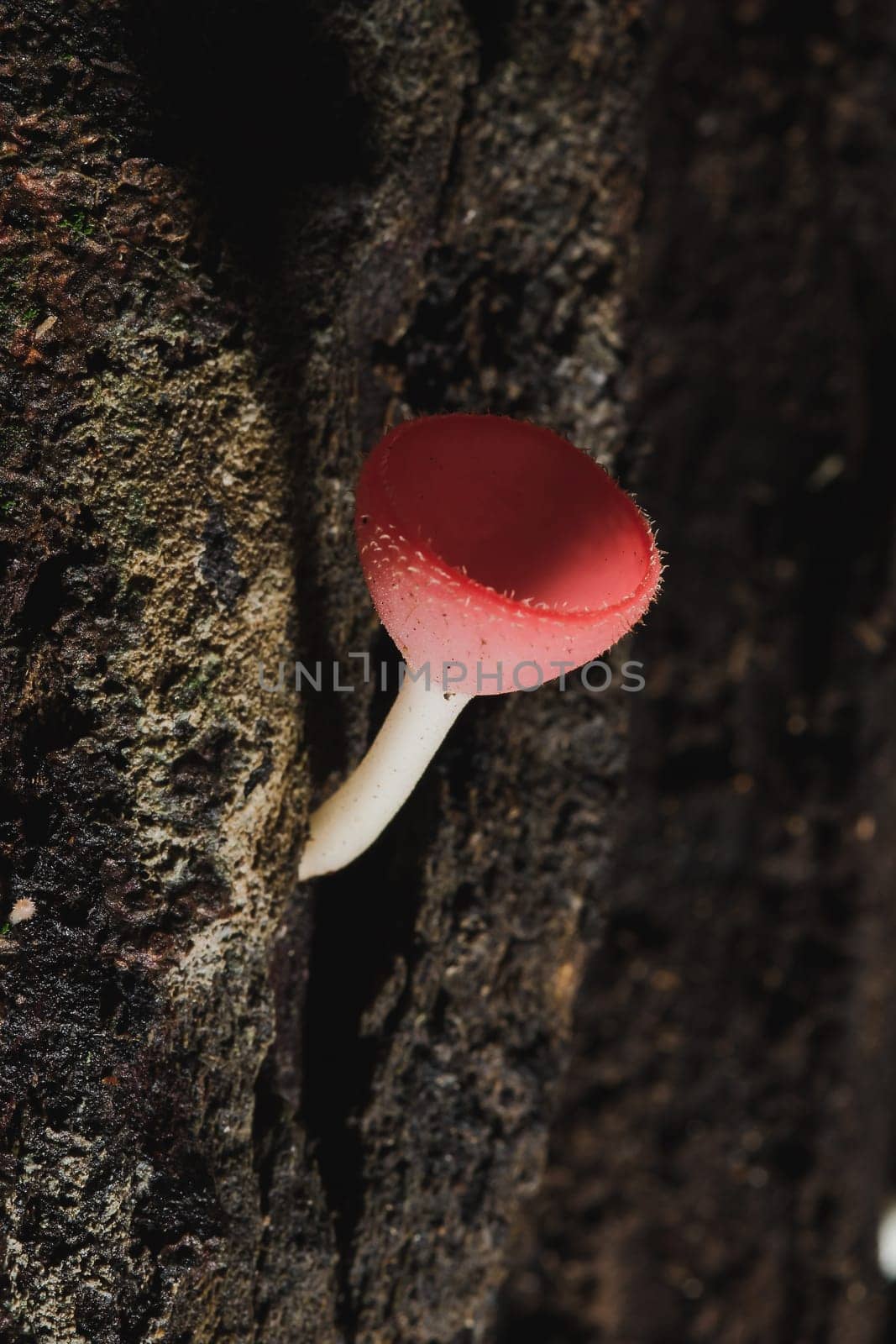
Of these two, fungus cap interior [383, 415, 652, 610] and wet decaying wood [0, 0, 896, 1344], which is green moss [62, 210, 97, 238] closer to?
wet decaying wood [0, 0, 896, 1344]

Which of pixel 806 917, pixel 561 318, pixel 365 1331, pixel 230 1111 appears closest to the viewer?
pixel 230 1111

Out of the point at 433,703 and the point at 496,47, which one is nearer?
the point at 433,703

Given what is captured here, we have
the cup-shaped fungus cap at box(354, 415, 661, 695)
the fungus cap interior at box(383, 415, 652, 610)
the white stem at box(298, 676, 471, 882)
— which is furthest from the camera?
the white stem at box(298, 676, 471, 882)

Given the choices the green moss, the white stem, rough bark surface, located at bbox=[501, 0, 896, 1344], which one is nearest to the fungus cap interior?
the white stem

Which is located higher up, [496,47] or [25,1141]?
[496,47]

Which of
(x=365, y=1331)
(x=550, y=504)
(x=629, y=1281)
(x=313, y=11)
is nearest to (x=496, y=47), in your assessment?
Answer: (x=313, y=11)

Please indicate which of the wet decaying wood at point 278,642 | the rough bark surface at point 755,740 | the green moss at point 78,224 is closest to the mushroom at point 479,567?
the wet decaying wood at point 278,642

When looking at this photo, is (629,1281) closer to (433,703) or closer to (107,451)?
(433,703)

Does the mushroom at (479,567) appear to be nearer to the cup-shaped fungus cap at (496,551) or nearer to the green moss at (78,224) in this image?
the cup-shaped fungus cap at (496,551)

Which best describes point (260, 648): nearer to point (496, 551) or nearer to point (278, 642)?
point (278, 642)
